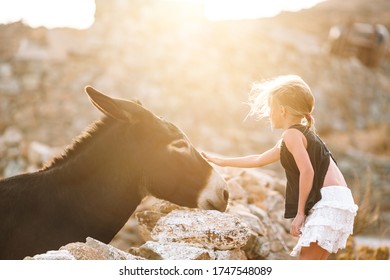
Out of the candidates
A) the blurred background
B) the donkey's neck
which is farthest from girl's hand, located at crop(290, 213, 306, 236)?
the blurred background

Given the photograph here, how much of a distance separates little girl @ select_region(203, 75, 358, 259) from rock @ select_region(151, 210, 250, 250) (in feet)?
1.54

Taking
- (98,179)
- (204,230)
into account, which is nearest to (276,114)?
(204,230)

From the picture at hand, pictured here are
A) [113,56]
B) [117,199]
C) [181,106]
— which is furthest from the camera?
[113,56]

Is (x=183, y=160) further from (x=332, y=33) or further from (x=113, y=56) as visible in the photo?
(x=332, y=33)

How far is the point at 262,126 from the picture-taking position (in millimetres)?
18266

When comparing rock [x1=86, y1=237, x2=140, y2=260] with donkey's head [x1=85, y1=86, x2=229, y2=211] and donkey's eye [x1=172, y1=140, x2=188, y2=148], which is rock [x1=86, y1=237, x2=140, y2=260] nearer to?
donkey's head [x1=85, y1=86, x2=229, y2=211]

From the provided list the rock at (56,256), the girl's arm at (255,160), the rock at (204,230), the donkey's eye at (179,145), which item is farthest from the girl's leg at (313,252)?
the rock at (56,256)

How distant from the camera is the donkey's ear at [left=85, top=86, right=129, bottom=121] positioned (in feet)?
10.9

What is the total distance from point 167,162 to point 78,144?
0.61 m

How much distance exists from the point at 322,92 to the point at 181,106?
22.3 ft

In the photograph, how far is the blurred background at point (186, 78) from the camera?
16.6m

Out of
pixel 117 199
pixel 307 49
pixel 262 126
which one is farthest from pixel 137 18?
pixel 117 199

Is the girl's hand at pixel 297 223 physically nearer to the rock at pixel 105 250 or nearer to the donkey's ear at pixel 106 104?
the rock at pixel 105 250

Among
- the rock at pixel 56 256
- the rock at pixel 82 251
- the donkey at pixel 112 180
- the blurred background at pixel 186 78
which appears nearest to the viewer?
the rock at pixel 56 256
